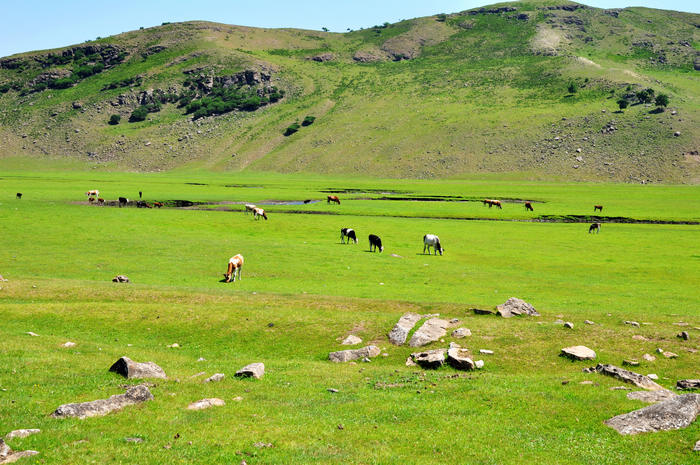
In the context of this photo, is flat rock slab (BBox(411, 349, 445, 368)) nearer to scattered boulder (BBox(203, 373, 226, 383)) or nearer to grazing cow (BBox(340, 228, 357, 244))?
scattered boulder (BBox(203, 373, 226, 383))

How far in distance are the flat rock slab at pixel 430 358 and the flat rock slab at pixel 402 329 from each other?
149 centimetres

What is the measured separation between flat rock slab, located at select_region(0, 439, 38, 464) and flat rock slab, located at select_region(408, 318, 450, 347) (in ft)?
40.6

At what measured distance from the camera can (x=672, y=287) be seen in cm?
3203

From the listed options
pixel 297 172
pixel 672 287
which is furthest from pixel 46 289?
pixel 297 172

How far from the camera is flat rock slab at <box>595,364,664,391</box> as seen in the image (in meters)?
14.6

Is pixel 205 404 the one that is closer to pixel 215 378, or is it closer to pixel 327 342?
pixel 215 378

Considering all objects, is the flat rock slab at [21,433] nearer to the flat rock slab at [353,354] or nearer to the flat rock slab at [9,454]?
the flat rock slab at [9,454]

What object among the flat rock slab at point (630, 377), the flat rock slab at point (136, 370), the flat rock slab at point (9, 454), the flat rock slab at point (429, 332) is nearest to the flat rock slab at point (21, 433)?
the flat rock slab at point (9, 454)

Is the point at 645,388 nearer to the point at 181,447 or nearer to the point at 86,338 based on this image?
the point at 181,447

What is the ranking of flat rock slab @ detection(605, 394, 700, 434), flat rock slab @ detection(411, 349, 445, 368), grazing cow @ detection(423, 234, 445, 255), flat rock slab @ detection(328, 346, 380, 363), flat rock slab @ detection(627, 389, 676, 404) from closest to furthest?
flat rock slab @ detection(605, 394, 700, 434) → flat rock slab @ detection(627, 389, 676, 404) → flat rock slab @ detection(411, 349, 445, 368) → flat rock slab @ detection(328, 346, 380, 363) → grazing cow @ detection(423, 234, 445, 255)

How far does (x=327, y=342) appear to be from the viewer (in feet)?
66.4

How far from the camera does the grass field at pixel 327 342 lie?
36.8ft

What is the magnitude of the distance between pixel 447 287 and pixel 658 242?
31.0 m

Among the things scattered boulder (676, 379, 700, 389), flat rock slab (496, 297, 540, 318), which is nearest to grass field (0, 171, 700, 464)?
flat rock slab (496, 297, 540, 318)
